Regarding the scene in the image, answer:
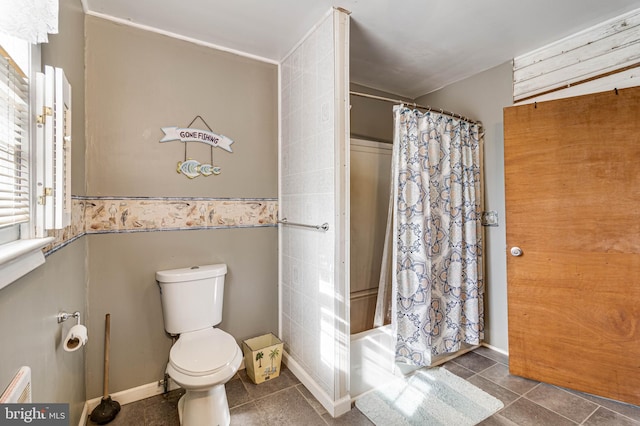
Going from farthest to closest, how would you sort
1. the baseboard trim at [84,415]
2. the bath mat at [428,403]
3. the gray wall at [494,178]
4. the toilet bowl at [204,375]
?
the gray wall at [494,178], the bath mat at [428,403], the baseboard trim at [84,415], the toilet bowl at [204,375]

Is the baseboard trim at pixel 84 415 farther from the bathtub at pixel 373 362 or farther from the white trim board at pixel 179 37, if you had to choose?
the white trim board at pixel 179 37

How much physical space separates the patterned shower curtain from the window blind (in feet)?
5.76

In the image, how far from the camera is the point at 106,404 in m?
1.67

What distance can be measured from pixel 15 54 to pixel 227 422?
5.93 ft

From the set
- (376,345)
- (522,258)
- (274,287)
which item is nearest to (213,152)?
(274,287)

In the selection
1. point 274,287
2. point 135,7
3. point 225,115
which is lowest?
point 274,287

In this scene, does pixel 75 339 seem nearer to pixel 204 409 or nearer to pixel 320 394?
pixel 204 409

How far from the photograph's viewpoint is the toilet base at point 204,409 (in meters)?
1.51

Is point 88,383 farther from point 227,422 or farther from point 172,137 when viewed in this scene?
point 172,137

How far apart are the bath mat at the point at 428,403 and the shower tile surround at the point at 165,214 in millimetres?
1393

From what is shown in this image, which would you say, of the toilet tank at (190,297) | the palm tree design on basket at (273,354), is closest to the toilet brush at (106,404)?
the toilet tank at (190,297)

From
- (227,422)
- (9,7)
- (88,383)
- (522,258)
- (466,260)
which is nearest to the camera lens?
(9,7)

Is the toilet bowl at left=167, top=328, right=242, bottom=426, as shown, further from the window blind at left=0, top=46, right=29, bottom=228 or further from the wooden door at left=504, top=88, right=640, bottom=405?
the wooden door at left=504, top=88, right=640, bottom=405

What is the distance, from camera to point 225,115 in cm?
209
